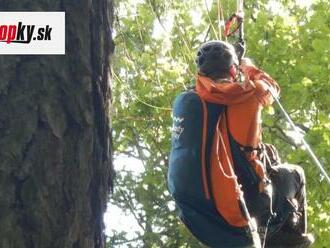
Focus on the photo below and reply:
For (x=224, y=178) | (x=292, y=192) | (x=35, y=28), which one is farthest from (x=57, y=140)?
(x=292, y=192)

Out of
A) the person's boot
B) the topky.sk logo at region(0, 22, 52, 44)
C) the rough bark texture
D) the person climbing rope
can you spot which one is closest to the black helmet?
the person climbing rope

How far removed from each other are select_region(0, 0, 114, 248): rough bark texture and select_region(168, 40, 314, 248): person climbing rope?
62.0 inches

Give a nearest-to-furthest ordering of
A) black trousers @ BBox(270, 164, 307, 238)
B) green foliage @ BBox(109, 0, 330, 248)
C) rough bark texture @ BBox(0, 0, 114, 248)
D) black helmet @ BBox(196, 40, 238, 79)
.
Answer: rough bark texture @ BBox(0, 0, 114, 248) → black helmet @ BBox(196, 40, 238, 79) → black trousers @ BBox(270, 164, 307, 238) → green foliage @ BBox(109, 0, 330, 248)

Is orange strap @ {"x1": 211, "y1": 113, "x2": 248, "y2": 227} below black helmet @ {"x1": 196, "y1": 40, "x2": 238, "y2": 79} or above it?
below

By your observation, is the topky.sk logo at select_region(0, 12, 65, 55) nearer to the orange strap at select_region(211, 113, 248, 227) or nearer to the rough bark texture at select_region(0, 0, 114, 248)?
the rough bark texture at select_region(0, 0, 114, 248)

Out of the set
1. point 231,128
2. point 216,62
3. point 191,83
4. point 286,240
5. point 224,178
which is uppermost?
point 191,83

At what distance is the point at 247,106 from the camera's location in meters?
3.49

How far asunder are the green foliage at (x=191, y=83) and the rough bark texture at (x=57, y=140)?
7.45 metres

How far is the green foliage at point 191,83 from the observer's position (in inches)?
403

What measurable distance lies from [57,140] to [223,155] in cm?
182

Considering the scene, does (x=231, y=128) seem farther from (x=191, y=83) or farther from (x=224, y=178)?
(x=191, y=83)

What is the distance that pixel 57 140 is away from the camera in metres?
1.73

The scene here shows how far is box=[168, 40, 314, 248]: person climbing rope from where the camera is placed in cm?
345

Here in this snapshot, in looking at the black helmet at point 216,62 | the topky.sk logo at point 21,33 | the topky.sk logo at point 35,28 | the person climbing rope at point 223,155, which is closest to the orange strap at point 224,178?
the person climbing rope at point 223,155
